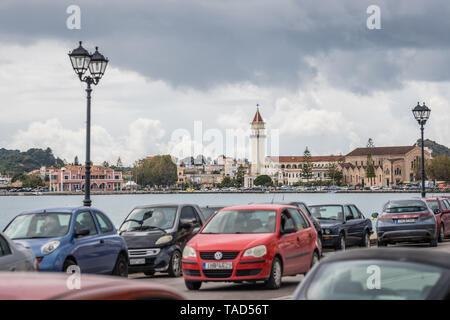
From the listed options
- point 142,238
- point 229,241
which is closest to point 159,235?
point 142,238

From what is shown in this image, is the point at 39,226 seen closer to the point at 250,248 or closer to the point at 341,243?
the point at 250,248

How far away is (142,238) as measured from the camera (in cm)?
1764

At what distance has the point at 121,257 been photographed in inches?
583

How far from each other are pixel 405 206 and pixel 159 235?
1104cm

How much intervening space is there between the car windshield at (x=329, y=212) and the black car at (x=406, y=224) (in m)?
1.39

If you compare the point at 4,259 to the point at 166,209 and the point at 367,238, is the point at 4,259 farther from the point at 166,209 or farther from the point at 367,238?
the point at 367,238

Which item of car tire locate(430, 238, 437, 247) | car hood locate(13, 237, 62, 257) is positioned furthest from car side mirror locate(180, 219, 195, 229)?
car tire locate(430, 238, 437, 247)

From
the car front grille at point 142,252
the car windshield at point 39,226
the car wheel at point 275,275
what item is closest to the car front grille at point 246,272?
the car wheel at point 275,275

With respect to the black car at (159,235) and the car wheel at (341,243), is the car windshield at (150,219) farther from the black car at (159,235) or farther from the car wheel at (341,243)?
the car wheel at (341,243)

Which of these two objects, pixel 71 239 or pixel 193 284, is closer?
pixel 71 239

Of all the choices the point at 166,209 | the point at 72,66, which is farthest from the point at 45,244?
Result: the point at 72,66

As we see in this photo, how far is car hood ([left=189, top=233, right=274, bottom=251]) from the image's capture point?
1364cm
